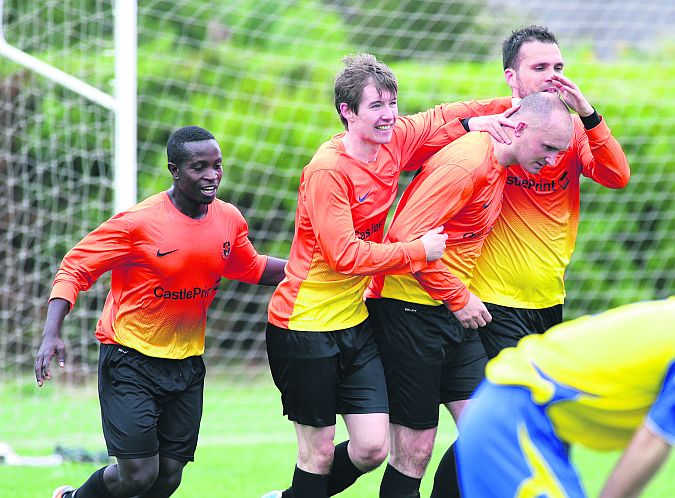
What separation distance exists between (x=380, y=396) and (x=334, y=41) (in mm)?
5754

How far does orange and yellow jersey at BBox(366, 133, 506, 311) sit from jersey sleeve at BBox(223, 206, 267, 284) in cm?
59

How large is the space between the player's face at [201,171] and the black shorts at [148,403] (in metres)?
0.75

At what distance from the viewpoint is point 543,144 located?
174 inches

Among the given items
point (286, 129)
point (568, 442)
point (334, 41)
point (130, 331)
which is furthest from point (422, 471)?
point (334, 41)

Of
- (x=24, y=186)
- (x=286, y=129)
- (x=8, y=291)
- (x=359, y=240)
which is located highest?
(x=359, y=240)

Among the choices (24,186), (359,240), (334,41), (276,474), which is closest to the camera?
(359,240)

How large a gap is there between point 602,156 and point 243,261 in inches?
65.6

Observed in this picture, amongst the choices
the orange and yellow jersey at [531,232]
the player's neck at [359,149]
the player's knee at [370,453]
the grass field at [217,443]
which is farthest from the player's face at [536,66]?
the grass field at [217,443]

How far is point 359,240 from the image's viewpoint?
14.4 ft

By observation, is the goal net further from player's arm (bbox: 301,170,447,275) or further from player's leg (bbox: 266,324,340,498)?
player's arm (bbox: 301,170,447,275)

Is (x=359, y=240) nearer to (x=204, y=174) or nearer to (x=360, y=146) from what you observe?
(x=360, y=146)

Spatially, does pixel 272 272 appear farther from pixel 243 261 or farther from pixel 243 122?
pixel 243 122

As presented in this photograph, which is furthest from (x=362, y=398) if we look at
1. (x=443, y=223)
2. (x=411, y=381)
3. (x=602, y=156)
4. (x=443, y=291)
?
(x=602, y=156)

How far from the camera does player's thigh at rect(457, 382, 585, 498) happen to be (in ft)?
9.51
